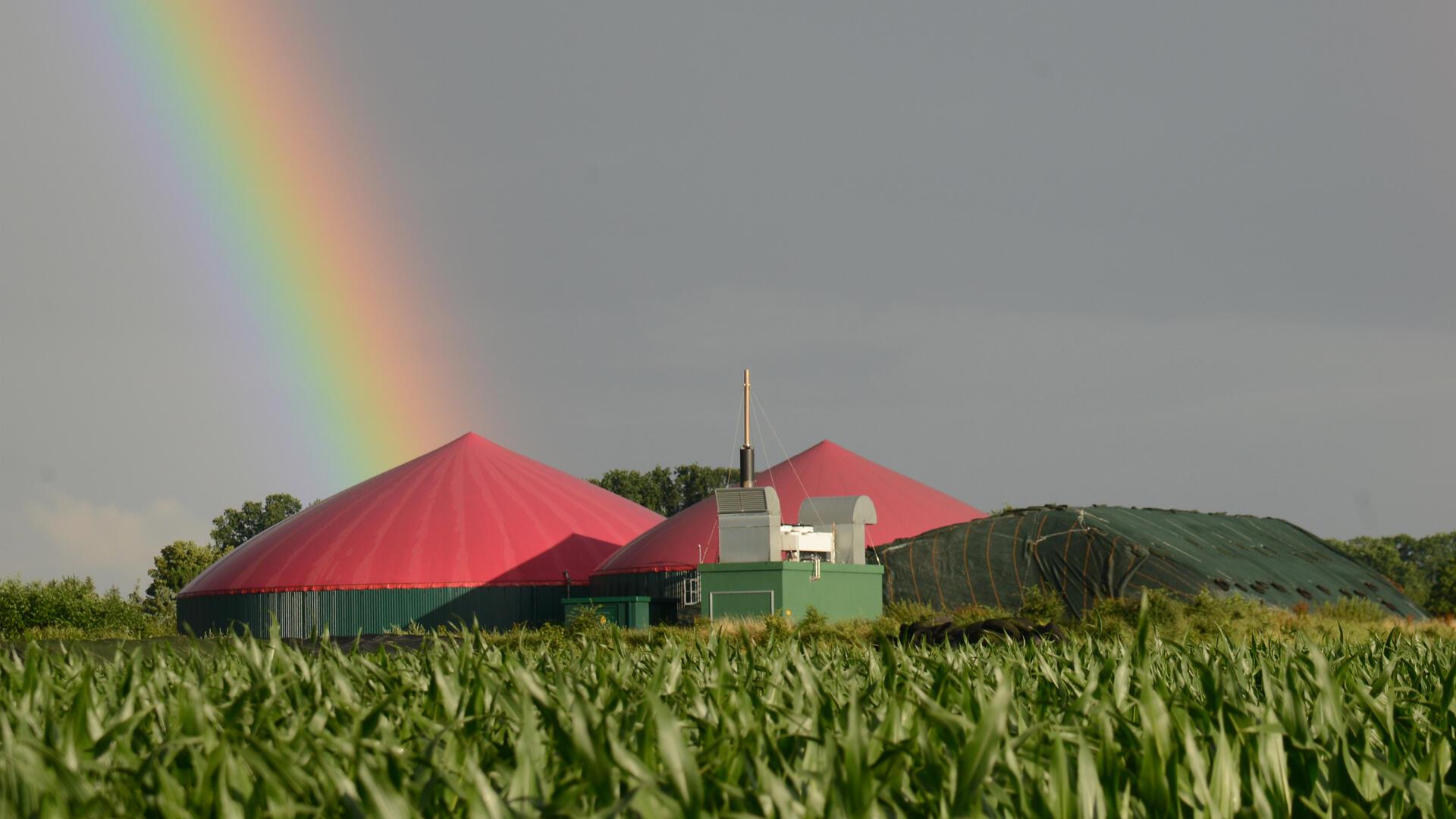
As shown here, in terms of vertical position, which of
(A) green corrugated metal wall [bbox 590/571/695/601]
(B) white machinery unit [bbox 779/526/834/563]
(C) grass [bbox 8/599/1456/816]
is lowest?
(C) grass [bbox 8/599/1456/816]

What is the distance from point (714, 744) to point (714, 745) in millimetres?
66

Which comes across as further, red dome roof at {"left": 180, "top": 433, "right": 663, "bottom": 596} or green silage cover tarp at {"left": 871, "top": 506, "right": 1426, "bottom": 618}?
red dome roof at {"left": 180, "top": 433, "right": 663, "bottom": 596}

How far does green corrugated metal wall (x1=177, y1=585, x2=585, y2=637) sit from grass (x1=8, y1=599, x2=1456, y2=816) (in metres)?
48.6

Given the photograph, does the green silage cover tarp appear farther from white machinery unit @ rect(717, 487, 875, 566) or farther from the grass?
the grass

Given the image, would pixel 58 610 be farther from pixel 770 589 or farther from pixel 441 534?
pixel 770 589

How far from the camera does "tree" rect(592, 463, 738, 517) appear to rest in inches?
5084

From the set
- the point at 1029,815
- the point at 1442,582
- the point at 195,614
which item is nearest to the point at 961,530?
the point at 1442,582

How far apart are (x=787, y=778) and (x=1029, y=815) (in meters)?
0.74

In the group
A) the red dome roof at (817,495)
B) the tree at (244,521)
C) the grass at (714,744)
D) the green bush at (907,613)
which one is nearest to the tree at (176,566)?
the tree at (244,521)

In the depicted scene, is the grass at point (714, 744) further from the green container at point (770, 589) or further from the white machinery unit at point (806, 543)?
the white machinery unit at point (806, 543)

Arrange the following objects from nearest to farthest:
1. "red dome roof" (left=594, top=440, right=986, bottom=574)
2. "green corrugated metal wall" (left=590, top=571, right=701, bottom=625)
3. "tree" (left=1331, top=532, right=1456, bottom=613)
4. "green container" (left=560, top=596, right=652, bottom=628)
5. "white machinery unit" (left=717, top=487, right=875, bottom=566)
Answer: "white machinery unit" (left=717, top=487, right=875, bottom=566)
"green container" (left=560, top=596, right=652, bottom=628)
"green corrugated metal wall" (left=590, top=571, right=701, bottom=625)
"red dome roof" (left=594, top=440, right=986, bottom=574)
"tree" (left=1331, top=532, right=1456, bottom=613)

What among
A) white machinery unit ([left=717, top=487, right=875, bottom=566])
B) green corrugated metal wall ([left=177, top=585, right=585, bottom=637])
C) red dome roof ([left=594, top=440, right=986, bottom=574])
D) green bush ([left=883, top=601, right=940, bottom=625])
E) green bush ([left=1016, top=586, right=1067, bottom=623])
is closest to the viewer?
green bush ([left=1016, top=586, right=1067, bottom=623])

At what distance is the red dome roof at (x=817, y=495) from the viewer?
164ft

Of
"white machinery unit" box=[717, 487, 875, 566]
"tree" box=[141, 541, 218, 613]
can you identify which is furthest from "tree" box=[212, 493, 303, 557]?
"white machinery unit" box=[717, 487, 875, 566]
